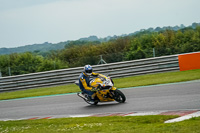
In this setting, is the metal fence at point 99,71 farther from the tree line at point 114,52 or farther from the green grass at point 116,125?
the green grass at point 116,125

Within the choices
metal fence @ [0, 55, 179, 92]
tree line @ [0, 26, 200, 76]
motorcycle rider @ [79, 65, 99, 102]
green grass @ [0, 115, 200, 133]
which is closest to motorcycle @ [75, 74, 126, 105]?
motorcycle rider @ [79, 65, 99, 102]

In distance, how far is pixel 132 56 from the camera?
23766 millimetres

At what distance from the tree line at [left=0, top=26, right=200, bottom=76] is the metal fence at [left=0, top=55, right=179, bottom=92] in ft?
4.87

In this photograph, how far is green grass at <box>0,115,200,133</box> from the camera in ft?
22.0

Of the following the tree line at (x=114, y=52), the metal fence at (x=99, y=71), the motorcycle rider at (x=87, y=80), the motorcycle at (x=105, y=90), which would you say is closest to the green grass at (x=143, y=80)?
the metal fence at (x=99, y=71)

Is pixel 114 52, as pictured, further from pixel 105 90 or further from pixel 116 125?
pixel 116 125

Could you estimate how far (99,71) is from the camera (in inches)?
840

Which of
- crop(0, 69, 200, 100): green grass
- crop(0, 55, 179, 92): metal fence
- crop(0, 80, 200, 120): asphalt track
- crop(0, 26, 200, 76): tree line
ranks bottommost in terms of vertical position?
crop(0, 80, 200, 120): asphalt track

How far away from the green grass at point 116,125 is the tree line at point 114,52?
43.2 feet

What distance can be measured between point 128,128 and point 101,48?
187ft

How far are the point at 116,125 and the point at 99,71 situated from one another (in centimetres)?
1340

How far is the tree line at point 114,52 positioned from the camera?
22.9m

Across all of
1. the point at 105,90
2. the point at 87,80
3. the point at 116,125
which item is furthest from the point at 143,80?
the point at 116,125

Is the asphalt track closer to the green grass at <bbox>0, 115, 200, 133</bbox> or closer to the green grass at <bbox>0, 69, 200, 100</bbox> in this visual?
the green grass at <bbox>0, 115, 200, 133</bbox>
